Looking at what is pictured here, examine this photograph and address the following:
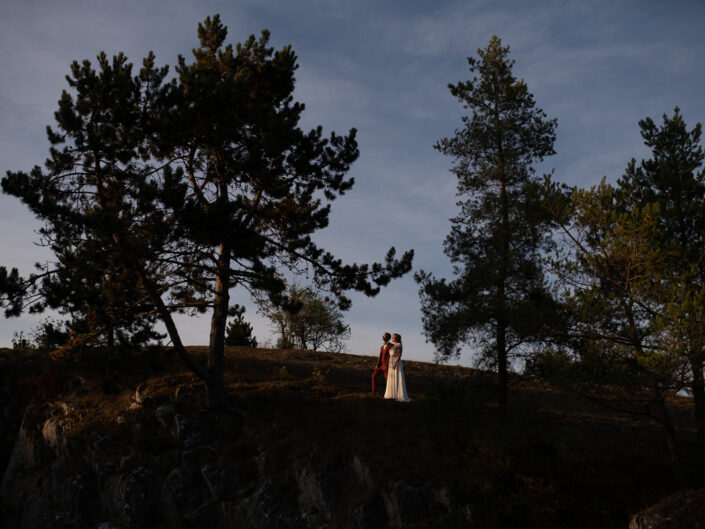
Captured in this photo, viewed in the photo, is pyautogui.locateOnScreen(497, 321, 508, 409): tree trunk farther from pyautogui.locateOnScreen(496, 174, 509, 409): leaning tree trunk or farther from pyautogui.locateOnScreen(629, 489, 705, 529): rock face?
pyautogui.locateOnScreen(629, 489, 705, 529): rock face

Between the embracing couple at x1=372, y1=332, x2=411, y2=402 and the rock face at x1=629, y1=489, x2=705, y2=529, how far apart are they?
838 centimetres

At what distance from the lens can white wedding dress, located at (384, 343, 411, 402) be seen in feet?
61.6

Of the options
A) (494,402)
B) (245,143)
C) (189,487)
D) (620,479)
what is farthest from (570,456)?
(245,143)

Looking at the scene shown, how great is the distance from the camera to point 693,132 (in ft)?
56.9

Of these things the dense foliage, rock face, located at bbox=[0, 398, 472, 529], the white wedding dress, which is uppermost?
the dense foliage

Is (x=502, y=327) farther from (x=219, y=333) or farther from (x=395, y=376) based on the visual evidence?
(x=219, y=333)

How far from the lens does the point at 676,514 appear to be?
1101cm

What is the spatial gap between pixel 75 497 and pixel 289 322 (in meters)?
23.4

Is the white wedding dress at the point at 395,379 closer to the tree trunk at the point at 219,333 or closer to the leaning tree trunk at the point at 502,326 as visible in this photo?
the leaning tree trunk at the point at 502,326

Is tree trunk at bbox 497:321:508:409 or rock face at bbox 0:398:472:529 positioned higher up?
tree trunk at bbox 497:321:508:409

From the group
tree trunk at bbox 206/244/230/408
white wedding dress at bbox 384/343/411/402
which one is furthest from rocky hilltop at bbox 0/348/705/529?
white wedding dress at bbox 384/343/411/402

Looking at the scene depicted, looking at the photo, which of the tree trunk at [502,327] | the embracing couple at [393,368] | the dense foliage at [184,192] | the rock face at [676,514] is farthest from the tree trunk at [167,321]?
the rock face at [676,514]

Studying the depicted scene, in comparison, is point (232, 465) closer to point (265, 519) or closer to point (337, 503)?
point (265, 519)

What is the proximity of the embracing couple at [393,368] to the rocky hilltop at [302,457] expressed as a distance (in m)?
1.00
